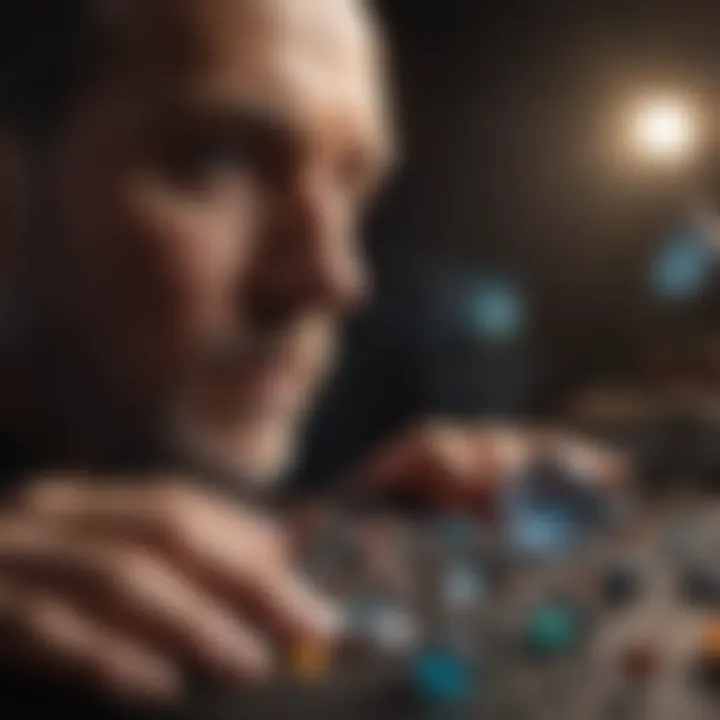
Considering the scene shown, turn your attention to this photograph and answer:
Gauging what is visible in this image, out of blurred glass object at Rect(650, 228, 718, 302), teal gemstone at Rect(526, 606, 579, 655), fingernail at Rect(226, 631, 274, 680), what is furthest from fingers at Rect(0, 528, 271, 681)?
blurred glass object at Rect(650, 228, 718, 302)

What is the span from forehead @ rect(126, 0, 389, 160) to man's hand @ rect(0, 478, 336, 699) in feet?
0.55

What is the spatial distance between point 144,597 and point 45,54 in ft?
0.75

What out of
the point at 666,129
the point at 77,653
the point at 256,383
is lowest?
the point at 77,653

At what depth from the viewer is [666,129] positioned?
2.00 ft

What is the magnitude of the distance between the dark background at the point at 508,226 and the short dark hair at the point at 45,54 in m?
0.12

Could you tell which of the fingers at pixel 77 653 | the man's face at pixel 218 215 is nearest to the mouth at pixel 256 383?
the man's face at pixel 218 215

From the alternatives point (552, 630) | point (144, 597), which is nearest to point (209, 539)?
point (144, 597)

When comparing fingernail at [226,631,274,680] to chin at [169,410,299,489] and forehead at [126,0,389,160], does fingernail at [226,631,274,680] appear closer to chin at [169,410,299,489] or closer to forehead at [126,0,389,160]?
chin at [169,410,299,489]

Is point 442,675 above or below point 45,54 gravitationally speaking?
below

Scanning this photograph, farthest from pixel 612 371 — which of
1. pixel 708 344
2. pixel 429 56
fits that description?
pixel 429 56

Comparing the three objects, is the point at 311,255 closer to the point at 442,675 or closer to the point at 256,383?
the point at 256,383

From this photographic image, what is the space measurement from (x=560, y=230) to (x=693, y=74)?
3.8 inches

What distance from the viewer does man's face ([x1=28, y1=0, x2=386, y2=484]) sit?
58cm

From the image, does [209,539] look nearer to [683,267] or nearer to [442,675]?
[442,675]
